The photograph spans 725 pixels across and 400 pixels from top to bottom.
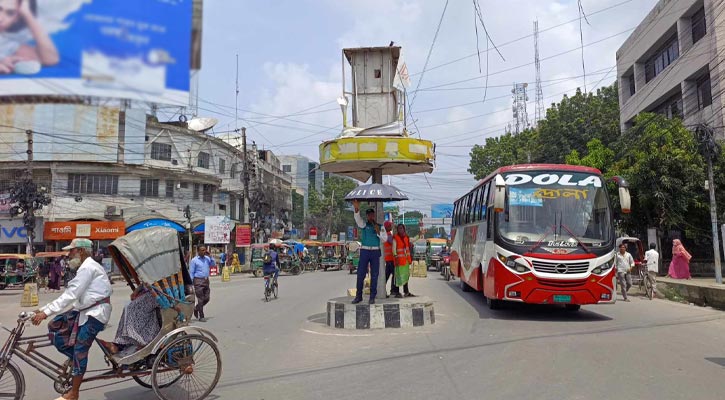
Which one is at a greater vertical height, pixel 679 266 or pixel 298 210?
pixel 298 210

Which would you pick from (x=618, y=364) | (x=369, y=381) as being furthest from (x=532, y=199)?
(x=369, y=381)

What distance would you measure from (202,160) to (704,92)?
31.0 meters

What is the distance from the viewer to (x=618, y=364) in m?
5.90

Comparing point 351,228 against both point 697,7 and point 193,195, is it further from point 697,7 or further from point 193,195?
point 697,7

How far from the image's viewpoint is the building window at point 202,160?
3572 centimetres

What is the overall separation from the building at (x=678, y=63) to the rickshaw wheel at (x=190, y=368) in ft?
72.6

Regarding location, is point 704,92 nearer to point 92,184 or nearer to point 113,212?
point 113,212

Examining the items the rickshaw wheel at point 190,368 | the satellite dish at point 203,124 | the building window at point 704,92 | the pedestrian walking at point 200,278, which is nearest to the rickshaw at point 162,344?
the rickshaw wheel at point 190,368

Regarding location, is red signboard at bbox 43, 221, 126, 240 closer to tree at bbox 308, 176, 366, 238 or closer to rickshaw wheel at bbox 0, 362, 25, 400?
rickshaw wheel at bbox 0, 362, 25, 400

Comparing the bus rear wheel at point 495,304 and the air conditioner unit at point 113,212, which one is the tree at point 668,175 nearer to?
the bus rear wheel at point 495,304

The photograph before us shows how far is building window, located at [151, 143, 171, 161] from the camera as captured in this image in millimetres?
32281

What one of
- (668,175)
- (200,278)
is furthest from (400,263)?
(668,175)

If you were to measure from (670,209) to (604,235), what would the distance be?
11.9 metres

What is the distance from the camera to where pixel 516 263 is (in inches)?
366
